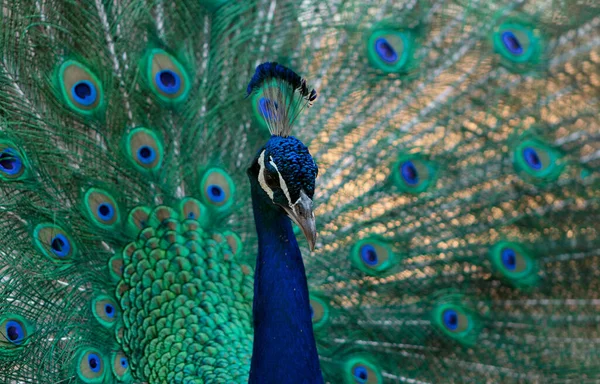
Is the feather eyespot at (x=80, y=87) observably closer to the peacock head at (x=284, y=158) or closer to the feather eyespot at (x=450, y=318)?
the peacock head at (x=284, y=158)

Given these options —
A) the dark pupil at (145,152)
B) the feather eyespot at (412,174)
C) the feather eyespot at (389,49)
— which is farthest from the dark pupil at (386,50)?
the dark pupil at (145,152)

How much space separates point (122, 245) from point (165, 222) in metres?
0.12

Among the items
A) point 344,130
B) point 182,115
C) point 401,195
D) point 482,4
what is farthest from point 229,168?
point 482,4

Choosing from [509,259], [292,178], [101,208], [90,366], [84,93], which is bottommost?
[90,366]

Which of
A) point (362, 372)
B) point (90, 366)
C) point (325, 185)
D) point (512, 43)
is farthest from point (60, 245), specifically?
point (512, 43)

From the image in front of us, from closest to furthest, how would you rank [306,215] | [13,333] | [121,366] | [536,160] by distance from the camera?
[306,215], [13,333], [121,366], [536,160]

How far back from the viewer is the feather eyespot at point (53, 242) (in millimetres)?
1643

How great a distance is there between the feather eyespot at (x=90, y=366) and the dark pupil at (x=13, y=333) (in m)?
0.14

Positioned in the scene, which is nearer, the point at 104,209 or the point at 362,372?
the point at 104,209

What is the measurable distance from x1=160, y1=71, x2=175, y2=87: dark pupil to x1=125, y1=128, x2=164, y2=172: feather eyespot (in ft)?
0.41

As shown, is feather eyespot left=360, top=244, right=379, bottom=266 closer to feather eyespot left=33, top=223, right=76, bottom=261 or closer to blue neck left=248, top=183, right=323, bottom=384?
blue neck left=248, top=183, right=323, bottom=384

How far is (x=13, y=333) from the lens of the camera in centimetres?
158

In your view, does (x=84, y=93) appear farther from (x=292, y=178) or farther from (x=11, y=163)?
(x=292, y=178)

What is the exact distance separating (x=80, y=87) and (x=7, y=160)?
0.82 feet
